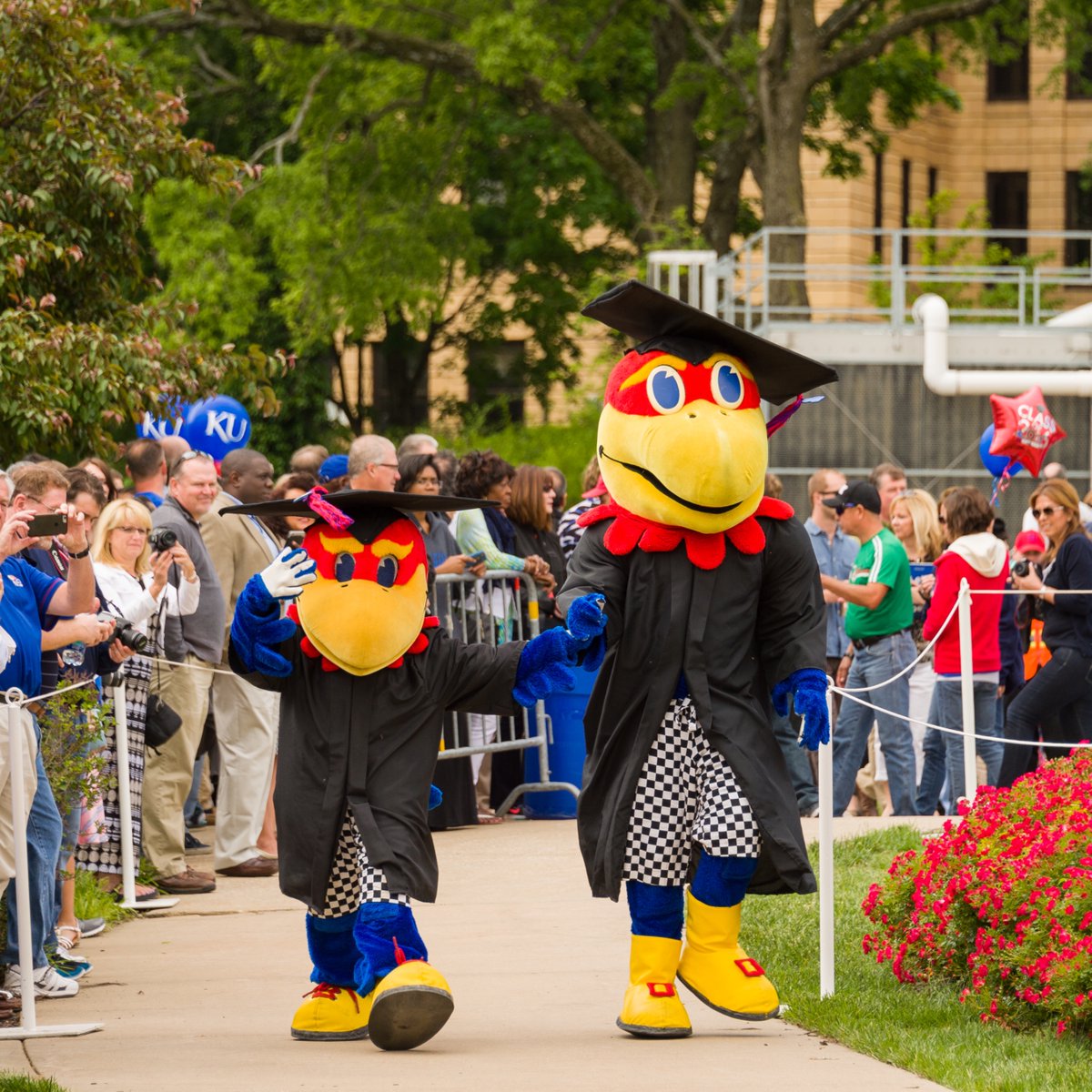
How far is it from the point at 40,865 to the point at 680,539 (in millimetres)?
2500

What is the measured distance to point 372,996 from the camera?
605cm

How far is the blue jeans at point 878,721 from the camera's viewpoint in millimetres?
10570

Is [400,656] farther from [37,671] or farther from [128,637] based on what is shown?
[128,637]

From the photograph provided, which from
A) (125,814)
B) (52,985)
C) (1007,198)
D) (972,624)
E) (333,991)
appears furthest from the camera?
(1007,198)

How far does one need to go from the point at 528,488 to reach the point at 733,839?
5479 millimetres

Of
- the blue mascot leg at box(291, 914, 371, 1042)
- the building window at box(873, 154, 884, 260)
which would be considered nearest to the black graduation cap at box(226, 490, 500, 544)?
the blue mascot leg at box(291, 914, 371, 1042)

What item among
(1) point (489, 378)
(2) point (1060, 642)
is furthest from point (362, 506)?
(1) point (489, 378)

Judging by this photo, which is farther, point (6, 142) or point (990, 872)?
point (6, 142)

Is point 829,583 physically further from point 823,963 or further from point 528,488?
point 823,963

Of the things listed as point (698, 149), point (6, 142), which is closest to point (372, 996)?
point (6, 142)

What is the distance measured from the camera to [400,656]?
6.18m

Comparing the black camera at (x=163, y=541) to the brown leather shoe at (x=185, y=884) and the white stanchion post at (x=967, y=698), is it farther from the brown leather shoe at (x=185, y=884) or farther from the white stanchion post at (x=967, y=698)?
the white stanchion post at (x=967, y=698)

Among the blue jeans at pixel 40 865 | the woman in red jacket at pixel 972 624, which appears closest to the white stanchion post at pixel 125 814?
the blue jeans at pixel 40 865

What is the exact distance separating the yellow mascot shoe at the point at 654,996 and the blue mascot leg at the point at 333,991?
0.86 m
